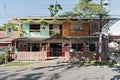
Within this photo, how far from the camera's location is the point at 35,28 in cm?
4338

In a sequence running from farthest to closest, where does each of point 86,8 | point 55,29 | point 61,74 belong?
point 86,8 → point 55,29 → point 61,74

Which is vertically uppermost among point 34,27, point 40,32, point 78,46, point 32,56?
point 34,27

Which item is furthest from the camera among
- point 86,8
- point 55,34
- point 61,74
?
point 86,8

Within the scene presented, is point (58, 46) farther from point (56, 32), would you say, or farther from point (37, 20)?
point (37, 20)

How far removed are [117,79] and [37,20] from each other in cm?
2462

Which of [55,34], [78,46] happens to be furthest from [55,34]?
[78,46]

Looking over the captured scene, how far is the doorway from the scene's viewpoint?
139ft

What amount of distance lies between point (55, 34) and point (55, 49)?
2845 mm

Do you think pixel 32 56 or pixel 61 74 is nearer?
pixel 61 74

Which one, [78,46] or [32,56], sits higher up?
[78,46]

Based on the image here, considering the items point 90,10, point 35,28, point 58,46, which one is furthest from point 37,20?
point 90,10

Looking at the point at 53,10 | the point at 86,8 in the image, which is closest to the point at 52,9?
the point at 53,10

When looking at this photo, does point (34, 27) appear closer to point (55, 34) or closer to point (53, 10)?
point (55, 34)

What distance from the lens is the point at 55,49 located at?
4247 centimetres
